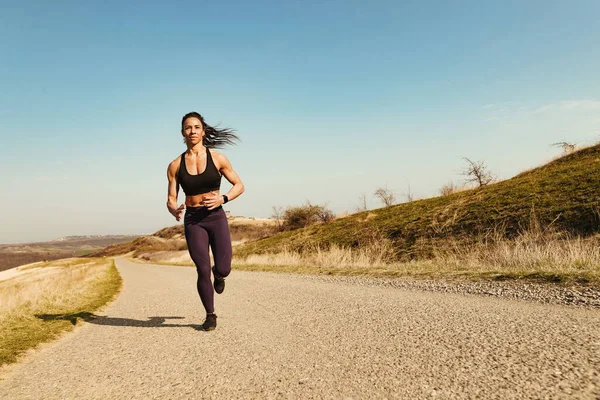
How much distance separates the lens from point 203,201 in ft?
14.7

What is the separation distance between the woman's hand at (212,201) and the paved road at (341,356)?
1594 millimetres

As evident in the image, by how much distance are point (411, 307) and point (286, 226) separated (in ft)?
118

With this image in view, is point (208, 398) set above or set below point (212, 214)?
below

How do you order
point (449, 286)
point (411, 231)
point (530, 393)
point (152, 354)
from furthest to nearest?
point (411, 231), point (449, 286), point (152, 354), point (530, 393)

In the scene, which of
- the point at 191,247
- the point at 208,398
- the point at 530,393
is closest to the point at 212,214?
the point at 191,247

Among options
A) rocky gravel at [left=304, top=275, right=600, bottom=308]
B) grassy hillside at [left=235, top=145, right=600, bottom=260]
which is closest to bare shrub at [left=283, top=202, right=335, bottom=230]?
grassy hillside at [left=235, top=145, right=600, bottom=260]

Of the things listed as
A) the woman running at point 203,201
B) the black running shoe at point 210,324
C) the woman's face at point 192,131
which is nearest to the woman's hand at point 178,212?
the woman running at point 203,201

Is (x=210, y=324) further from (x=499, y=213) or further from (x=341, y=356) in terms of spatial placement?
(x=499, y=213)

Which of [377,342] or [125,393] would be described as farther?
[377,342]

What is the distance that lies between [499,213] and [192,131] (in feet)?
50.8

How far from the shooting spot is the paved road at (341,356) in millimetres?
2334

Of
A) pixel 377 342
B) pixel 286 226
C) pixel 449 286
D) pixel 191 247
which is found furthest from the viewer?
pixel 286 226

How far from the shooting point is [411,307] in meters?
4.98

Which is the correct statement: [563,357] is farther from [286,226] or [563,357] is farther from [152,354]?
[286,226]
